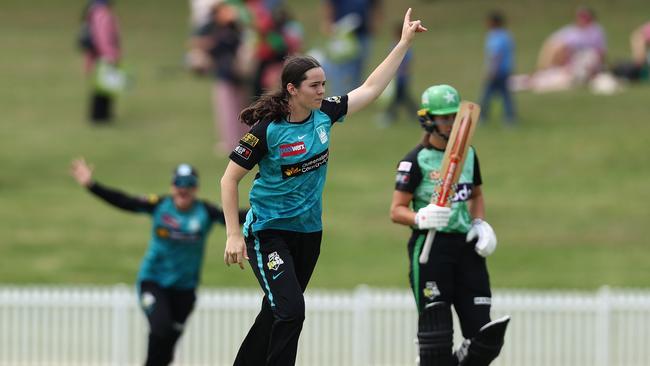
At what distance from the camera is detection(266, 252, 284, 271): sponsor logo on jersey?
812 cm

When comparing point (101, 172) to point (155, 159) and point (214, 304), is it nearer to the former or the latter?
point (155, 159)

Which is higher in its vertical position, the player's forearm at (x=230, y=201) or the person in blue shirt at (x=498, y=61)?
the person in blue shirt at (x=498, y=61)

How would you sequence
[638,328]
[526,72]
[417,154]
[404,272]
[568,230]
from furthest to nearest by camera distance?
1. [526,72]
2. [568,230]
3. [404,272]
4. [638,328]
5. [417,154]

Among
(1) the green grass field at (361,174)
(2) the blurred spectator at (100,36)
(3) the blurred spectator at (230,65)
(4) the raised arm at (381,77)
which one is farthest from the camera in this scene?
(2) the blurred spectator at (100,36)

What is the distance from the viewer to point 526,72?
27266 millimetres

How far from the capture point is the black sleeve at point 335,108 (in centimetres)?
835

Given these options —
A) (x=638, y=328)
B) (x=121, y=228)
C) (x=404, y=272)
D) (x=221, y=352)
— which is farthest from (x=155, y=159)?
(x=638, y=328)

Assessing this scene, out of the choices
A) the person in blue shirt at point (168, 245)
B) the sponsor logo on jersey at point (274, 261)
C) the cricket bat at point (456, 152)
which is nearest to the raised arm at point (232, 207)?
the sponsor logo on jersey at point (274, 261)

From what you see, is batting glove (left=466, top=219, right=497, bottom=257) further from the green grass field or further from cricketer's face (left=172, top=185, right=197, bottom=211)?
the green grass field

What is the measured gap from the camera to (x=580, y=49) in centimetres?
2489

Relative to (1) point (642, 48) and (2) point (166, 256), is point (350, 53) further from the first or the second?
(2) point (166, 256)

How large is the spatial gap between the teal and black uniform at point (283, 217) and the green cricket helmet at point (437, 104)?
2.59 feet

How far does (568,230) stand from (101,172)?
24.1ft

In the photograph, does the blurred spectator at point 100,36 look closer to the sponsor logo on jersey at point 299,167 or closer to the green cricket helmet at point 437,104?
the green cricket helmet at point 437,104
